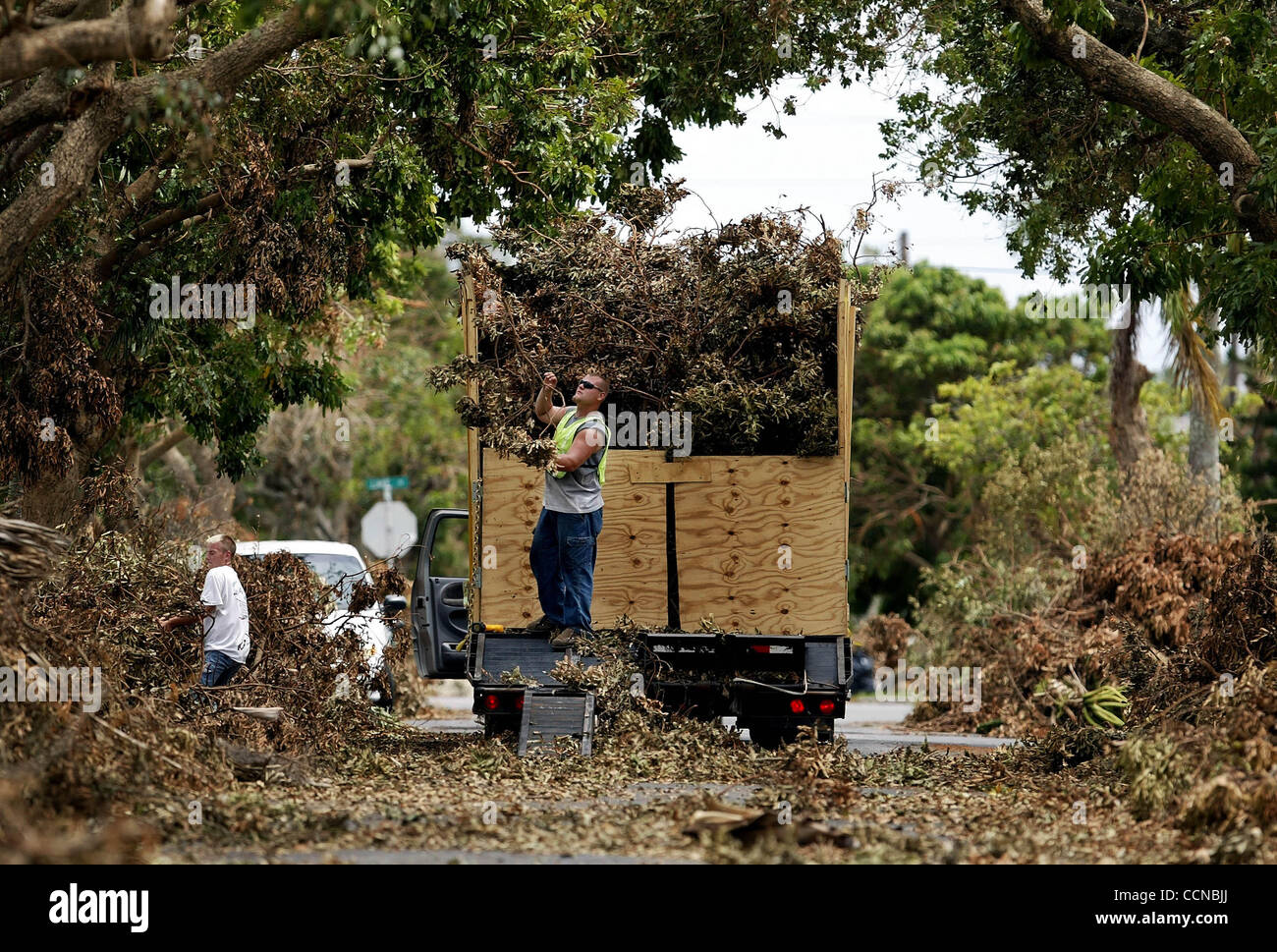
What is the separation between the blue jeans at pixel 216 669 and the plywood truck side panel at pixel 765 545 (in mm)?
3323

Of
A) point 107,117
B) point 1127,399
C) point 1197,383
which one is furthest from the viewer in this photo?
point 1127,399

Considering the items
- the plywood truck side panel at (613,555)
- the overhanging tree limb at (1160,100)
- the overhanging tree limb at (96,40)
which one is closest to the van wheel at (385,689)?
the plywood truck side panel at (613,555)

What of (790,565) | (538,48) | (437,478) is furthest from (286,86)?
(437,478)

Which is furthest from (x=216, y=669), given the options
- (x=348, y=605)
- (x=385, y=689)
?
(x=385, y=689)

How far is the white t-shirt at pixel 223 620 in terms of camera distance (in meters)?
11.1

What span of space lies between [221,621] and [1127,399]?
14.9m

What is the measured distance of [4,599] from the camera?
8.29 meters

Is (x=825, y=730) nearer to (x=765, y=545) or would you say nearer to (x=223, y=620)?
(x=765, y=545)

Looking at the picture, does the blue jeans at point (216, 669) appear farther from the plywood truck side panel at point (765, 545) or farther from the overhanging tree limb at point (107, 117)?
the plywood truck side panel at point (765, 545)

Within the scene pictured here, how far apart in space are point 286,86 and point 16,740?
7.49 metres

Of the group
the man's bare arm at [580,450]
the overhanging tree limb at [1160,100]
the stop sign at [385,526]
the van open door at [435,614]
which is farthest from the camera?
the stop sign at [385,526]

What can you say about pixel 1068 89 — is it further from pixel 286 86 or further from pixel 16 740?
pixel 16 740

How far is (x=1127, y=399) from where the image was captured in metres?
22.1

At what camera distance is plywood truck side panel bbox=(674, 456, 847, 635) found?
38.5 ft
